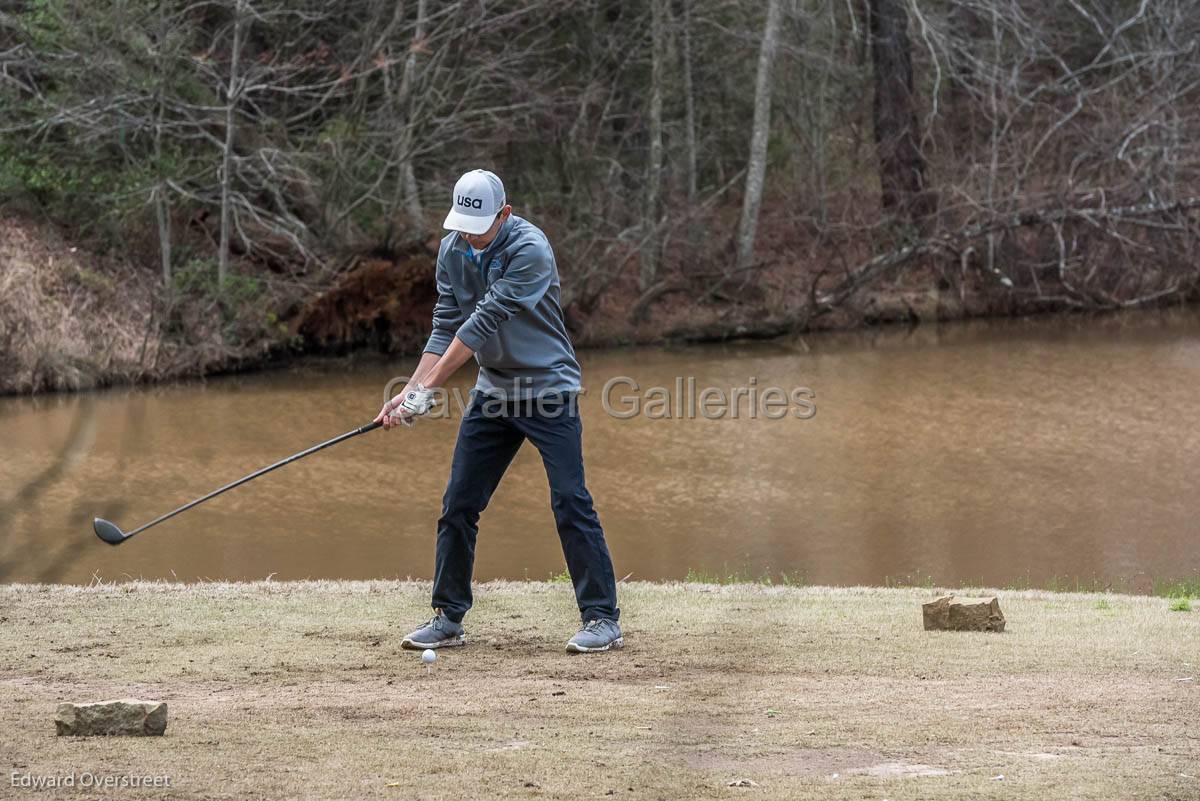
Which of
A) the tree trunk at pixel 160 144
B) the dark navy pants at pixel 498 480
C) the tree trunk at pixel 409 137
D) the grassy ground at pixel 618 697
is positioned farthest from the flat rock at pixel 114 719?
the tree trunk at pixel 409 137

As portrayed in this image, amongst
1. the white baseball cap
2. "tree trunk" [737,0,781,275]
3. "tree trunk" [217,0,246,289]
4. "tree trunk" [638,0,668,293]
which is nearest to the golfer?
the white baseball cap

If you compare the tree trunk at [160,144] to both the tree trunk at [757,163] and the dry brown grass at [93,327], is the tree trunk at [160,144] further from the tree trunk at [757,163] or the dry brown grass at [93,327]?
the tree trunk at [757,163]

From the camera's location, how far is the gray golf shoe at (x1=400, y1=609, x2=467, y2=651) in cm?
596

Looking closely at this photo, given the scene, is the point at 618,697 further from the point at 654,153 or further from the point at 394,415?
the point at 654,153

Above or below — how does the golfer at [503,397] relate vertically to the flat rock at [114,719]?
above

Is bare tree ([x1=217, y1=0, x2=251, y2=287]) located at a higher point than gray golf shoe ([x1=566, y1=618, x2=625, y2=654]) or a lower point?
higher

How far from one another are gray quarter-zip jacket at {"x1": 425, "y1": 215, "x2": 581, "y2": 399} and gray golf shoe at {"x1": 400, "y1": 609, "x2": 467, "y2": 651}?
0.96m

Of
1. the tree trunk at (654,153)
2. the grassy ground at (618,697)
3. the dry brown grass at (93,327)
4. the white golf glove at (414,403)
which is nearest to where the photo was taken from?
the grassy ground at (618,697)

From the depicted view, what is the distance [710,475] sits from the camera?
1375 centimetres

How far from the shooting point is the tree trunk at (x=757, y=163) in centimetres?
2398

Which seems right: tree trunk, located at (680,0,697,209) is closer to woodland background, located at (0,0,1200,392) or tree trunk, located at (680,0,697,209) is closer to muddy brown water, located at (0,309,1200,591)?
woodland background, located at (0,0,1200,392)

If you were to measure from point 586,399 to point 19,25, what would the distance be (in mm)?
9932

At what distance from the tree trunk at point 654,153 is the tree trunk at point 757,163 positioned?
4.67 ft

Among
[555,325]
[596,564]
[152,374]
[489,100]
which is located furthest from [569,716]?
[489,100]
